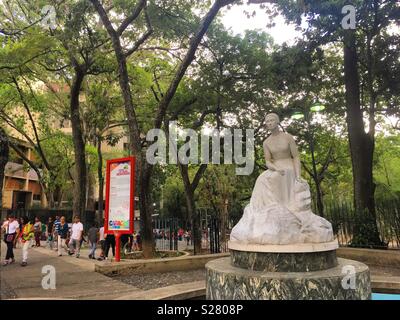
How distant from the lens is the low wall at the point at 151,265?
9523 millimetres

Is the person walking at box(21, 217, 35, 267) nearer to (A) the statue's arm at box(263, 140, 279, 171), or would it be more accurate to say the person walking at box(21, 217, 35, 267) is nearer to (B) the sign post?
(B) the sign post

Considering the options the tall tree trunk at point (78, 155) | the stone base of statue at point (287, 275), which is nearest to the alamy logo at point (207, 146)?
the tall tree trunk at point (78, 155)

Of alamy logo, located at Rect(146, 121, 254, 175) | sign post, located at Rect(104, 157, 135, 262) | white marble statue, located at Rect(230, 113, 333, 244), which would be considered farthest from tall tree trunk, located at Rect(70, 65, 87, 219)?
white marble statue, located at Rect(230, 113, 333, 244)

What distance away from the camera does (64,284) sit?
8164 mm

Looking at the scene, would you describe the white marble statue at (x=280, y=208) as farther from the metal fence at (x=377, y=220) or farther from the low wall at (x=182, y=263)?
the metal fence at (x=377, y=220)

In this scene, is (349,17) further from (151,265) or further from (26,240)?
(26,240)

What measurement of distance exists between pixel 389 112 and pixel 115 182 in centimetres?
1183

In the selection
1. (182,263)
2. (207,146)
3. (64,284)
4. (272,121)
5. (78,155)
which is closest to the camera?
(272,121)

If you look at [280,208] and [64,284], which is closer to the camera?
[280,208]

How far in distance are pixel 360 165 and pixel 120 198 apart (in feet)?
27.3

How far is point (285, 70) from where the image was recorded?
13.1 metres

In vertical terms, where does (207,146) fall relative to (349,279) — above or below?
above

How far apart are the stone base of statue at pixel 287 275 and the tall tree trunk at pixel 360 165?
697cm

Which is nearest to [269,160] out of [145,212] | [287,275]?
[287,275]
